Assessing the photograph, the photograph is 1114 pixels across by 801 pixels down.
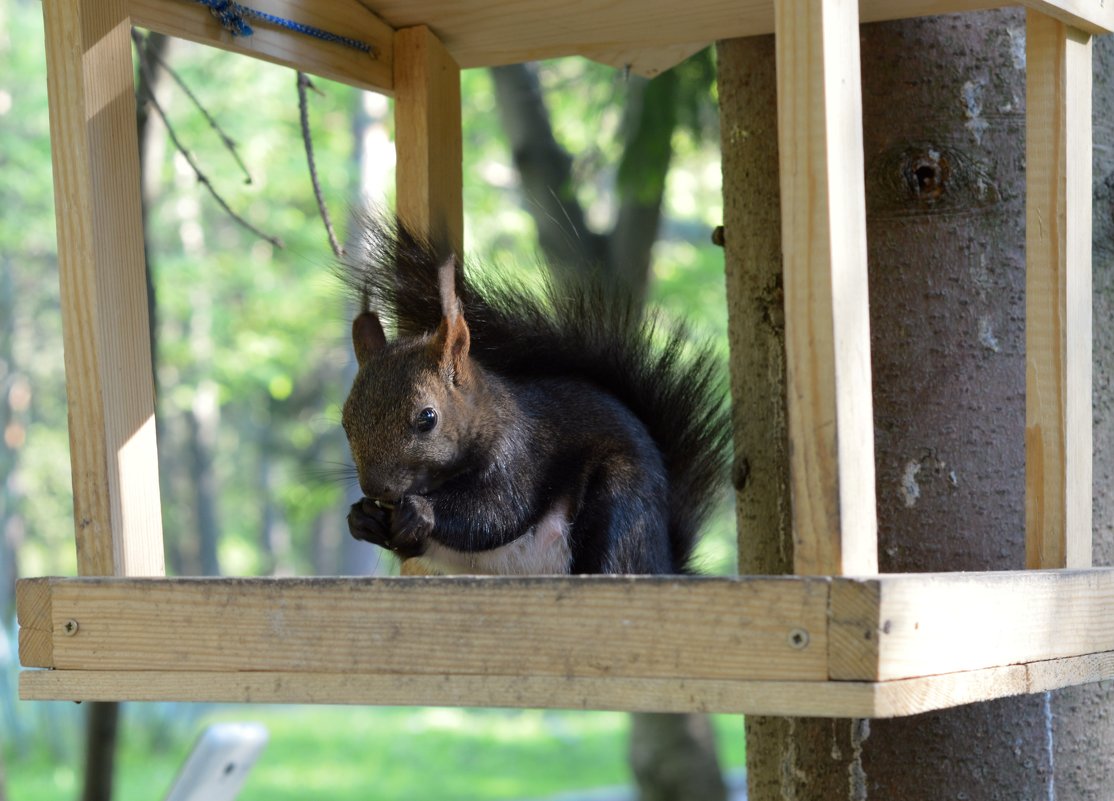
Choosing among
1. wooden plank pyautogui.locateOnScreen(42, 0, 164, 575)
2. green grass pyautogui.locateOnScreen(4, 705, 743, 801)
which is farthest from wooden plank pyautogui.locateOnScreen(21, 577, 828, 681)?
green grass pyautogui.locateOnScreen(4, 705, 743, 801)

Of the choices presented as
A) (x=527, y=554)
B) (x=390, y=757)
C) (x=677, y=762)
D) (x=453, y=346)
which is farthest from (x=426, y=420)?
(x=390, y=757)

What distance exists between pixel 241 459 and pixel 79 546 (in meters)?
19.7

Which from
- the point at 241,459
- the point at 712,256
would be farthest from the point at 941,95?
the point at 241,459

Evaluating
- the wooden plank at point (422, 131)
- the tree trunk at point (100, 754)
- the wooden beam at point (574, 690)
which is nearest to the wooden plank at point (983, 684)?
the wooden beam at point (574, 690)

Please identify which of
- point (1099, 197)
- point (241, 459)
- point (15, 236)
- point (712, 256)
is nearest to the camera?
point (1099, 197)

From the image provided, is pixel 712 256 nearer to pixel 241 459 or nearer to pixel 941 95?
pixel 941 95

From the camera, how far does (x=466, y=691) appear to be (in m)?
1.27

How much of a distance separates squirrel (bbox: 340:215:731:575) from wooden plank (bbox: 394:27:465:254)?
20 cm

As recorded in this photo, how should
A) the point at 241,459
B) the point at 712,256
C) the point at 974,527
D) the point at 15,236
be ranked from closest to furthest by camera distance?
the point at 974,527 → the point at 712,256 → the point at 15,236 → the point at 241,459

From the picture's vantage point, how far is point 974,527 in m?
1.82

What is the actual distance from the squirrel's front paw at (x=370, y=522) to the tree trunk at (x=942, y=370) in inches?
22.5

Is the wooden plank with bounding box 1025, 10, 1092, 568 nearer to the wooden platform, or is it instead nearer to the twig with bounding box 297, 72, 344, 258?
the wooden platform

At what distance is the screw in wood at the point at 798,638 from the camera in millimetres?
1140

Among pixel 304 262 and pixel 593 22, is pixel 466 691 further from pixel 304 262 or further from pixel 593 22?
pixel 304 262
